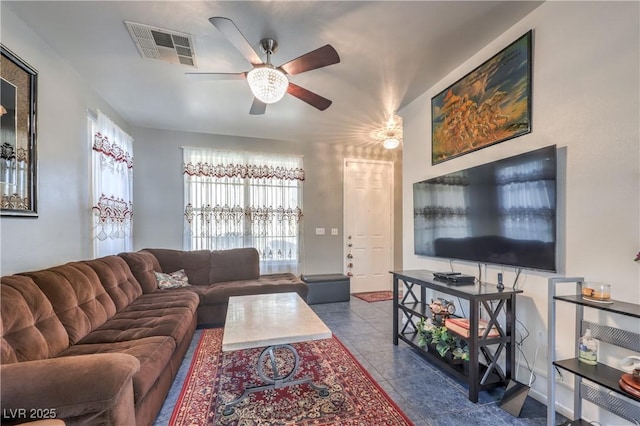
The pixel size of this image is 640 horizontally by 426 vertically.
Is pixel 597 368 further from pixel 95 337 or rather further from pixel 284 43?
pixel 95 337

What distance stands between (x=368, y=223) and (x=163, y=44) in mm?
3946

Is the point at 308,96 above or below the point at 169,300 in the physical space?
above

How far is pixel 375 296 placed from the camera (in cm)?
467

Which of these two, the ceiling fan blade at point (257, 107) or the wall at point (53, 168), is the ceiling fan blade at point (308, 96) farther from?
the wall at point (53, 168)

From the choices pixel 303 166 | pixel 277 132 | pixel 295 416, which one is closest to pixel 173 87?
pixel 277 132

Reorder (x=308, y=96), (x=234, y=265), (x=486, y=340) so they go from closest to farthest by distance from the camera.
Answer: (x=486, y=340)
(x=308, y=96)
(x=234, y=265)

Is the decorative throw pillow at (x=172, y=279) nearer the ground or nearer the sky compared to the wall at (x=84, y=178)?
nearer the ground

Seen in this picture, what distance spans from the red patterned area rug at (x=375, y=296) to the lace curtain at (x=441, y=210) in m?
1.77

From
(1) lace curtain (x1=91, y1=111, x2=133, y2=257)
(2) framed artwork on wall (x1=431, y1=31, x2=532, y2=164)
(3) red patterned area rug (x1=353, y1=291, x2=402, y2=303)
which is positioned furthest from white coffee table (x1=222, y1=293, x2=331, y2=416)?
(3) red patterned area rug (x1=353, y1=291, x2=402, y2=303)

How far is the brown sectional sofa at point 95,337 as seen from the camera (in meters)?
1.10

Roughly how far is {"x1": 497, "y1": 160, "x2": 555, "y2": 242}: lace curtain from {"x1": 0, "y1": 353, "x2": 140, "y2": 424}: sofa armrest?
2.42m

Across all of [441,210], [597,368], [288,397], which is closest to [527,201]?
[441,210]

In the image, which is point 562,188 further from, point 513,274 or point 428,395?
point 428,395

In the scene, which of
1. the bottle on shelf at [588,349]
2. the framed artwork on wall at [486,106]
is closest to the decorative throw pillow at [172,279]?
the framed artwork on wall at [486,106]
